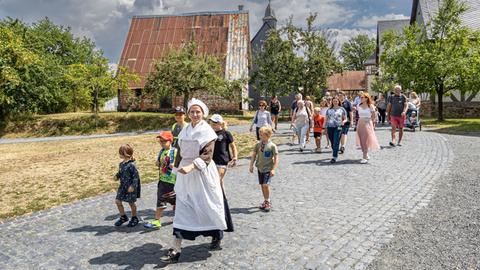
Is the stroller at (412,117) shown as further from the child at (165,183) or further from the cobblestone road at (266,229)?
the child at (165,183)

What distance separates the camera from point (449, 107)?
30.2 meters

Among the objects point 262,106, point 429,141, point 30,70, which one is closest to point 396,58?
point 429,141

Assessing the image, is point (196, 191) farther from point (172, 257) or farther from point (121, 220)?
point (121, 220)

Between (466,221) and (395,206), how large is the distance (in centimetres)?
110

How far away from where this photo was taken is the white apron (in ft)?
15.3

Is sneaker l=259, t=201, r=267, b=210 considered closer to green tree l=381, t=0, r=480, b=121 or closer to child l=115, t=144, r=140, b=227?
child l=115, t=144, r=140, b=227

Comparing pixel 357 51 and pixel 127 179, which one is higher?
pixel 357 51

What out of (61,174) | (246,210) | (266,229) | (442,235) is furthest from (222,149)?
(61,174)

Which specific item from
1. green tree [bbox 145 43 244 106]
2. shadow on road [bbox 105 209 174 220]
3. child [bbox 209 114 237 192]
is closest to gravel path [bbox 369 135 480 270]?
child [bbox 209 114 237 192]

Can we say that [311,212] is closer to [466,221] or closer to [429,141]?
[466,221]

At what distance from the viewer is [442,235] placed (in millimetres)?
5258

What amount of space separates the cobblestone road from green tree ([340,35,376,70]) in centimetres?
7381

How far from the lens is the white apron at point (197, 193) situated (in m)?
4.66

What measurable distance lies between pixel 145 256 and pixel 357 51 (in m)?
81.9
